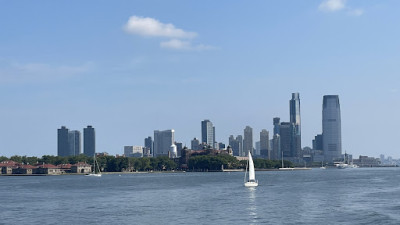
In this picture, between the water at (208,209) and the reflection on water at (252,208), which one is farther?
the reflection on water at (252,208)

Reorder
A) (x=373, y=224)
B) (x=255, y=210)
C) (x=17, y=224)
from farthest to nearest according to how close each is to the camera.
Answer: (x=255, y=210), (x=17, y=224), (x=373, y=224)

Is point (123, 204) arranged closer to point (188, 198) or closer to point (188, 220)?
point (188, 198)

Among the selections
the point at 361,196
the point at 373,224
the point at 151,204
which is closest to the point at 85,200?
the point at 151,204

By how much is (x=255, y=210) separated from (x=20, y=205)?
125 ft

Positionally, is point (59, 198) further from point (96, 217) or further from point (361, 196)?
point (361, 196)

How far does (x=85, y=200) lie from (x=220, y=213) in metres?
34.1

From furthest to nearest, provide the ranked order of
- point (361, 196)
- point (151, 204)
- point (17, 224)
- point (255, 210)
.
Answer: point (361, 196), point (151, 204), point (255, 210), point (17, 224)

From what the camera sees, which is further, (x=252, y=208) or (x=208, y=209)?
(x=252, y=208)

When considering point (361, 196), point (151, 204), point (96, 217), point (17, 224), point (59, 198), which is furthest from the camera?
point (59, 198)

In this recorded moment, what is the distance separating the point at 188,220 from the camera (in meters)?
77.4

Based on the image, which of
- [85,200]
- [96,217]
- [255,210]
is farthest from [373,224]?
[85,200]

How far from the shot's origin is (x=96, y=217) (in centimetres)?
8162

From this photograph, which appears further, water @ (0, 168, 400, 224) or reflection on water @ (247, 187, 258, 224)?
reflection on water @ (247, 187, 258, 224)

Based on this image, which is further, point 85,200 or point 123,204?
point 85,200
